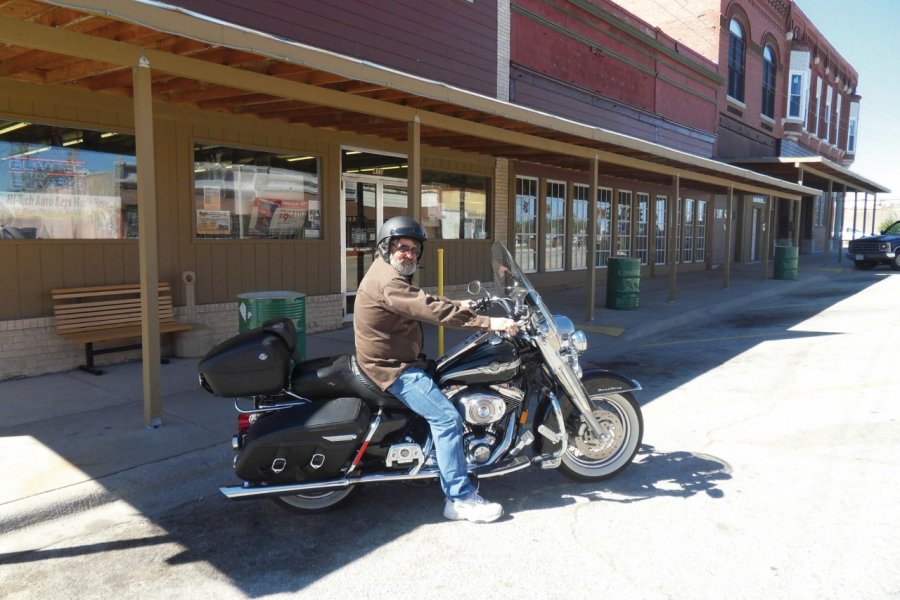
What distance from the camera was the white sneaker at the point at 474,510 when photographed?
3818 millimetres

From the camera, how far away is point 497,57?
42.0 ft

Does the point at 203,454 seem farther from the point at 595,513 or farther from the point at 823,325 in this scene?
the point at 823,325

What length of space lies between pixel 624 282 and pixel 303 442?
378 inches

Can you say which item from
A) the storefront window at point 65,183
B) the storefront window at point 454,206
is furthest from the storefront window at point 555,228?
the storefront window at point 65,183

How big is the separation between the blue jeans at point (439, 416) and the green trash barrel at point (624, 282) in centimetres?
907

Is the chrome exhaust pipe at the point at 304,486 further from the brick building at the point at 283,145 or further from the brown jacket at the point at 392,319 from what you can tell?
the brick building at the point at 283,145

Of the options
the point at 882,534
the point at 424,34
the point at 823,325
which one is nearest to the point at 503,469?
the point at 882,534

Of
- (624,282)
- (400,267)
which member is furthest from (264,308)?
(624,282)

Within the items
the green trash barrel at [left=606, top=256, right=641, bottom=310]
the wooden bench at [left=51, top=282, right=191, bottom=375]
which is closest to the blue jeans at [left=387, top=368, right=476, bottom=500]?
the wooden bench at [left=51, top=282, right=191, bottom=375]

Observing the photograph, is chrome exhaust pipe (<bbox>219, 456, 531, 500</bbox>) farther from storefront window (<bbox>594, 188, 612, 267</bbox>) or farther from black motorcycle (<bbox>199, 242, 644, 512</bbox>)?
storefront window (<bbox>594, 188, 612, 267</bbox>)

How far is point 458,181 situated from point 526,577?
32.1 ft

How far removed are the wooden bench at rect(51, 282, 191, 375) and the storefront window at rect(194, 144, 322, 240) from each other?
45.8 inches

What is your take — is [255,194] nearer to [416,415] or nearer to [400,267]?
[400,267]

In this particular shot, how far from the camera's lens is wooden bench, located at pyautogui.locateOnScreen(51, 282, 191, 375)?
6750 millimetres
